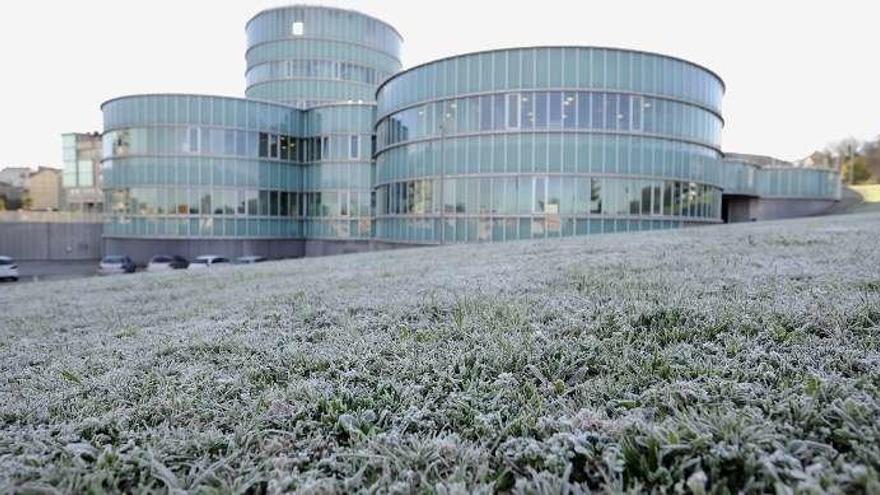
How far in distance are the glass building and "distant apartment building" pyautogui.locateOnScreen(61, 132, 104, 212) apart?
892 inches

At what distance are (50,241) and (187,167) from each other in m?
17.6

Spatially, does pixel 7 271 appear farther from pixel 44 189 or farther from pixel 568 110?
pixel 44 189

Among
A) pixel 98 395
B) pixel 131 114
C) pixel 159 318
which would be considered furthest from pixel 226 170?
pixel 98 395

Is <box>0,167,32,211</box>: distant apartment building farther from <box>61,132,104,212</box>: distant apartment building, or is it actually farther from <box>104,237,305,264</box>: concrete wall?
<box>104,237,305,264</box>: concrete wall

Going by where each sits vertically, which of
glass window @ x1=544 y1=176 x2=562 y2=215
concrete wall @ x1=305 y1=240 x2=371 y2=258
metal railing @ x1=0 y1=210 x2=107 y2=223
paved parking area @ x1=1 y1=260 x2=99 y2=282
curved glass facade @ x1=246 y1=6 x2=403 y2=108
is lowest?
paved parking area @ x1=1 y1=260 x2=99 y2=282

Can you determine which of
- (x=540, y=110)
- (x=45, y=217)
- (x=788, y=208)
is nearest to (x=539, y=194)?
(x=540, y=110)

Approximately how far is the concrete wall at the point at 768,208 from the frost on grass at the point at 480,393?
128 feet

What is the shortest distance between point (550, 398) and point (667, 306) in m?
2.14

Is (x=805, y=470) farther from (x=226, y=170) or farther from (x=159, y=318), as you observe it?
(x=226, y=170)

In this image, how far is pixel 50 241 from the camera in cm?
4231

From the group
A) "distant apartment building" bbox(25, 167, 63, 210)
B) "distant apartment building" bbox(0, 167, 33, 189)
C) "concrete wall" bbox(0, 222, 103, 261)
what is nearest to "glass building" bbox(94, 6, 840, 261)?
"concrete wall" bbox(0, 222, 103, 261)

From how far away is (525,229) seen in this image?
2636cm

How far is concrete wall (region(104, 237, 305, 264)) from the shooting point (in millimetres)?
35250

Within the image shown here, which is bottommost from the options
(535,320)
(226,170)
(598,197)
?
(535,320)
